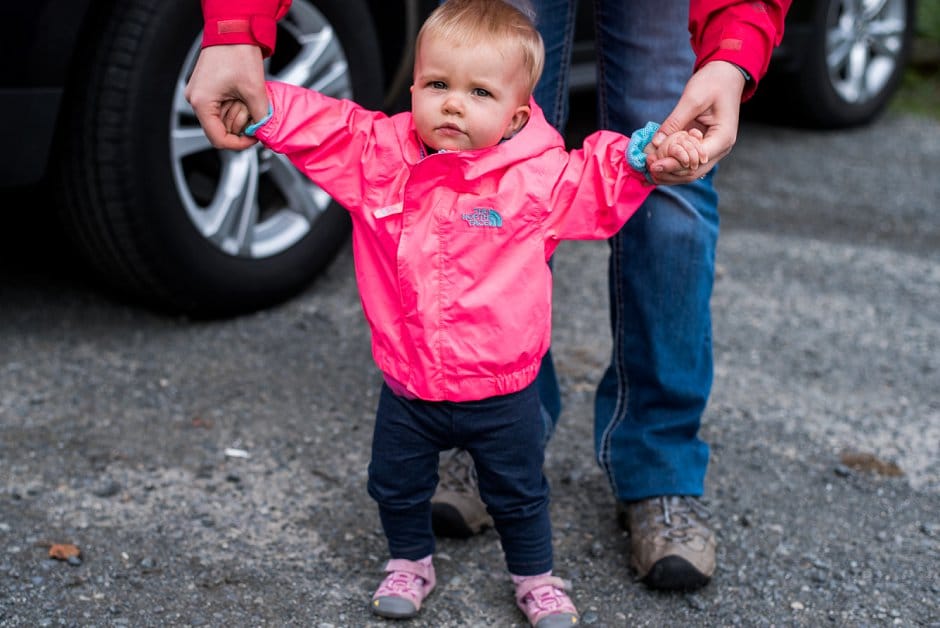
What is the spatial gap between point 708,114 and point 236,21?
0.77 metres

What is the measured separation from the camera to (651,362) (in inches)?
92.0

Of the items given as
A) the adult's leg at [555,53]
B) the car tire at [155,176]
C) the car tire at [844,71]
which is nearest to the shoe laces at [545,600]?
the adult's leg at [555,53]

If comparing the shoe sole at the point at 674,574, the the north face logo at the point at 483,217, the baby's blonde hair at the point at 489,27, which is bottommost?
the shoe sole at the point at 674,574

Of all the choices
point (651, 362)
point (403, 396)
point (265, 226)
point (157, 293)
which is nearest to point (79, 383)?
point (157, 293)

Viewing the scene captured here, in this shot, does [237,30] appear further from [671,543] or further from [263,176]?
[263,176]

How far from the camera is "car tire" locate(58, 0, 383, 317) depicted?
2910 mm

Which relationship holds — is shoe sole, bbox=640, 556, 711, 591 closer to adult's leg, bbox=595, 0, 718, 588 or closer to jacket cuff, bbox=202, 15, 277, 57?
adult's leg, bbox=595, 0, 718, 588

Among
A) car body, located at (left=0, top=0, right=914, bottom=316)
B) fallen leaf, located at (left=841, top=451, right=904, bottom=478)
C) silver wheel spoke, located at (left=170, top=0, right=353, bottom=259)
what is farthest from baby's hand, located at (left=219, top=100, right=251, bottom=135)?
fallen leaf, located at (left=841, top=451, right=904, bottom=478)

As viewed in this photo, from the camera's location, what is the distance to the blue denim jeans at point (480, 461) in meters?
1.98

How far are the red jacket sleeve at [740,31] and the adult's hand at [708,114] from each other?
3cm

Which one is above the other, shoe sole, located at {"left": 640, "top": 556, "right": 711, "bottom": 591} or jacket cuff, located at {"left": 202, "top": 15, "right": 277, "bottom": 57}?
jacket cuff, located at {"left": 202, "top": 15, "right": 277, "bottom": 57}

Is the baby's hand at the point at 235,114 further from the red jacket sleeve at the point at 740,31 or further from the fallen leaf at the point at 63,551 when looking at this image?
the fallen leaf at the point at 63,551

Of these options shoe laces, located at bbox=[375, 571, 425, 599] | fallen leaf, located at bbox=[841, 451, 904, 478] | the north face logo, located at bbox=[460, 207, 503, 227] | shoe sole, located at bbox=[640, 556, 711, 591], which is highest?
the north face logo, located at bbox=[460, 207, 503, 227]

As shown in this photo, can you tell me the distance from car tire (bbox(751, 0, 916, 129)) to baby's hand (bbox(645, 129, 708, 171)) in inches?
146
